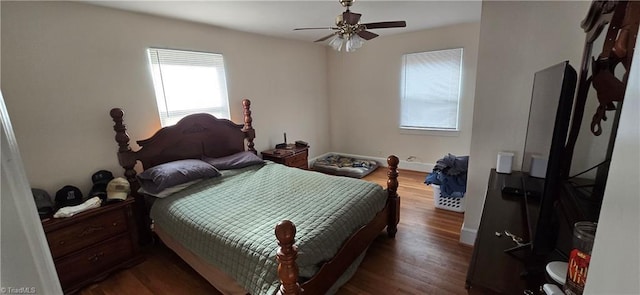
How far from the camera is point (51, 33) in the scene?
6.67 feet

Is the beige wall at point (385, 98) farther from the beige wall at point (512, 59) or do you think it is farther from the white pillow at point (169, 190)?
the white pillow at point (169, 190)

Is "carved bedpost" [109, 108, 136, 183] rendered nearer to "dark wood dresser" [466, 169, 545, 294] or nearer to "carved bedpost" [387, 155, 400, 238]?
"carved bedpost" [387, 155, 400, 238]

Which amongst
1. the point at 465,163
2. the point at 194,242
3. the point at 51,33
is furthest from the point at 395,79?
the point at 51,33

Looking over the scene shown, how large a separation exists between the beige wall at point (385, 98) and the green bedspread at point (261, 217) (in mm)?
2260

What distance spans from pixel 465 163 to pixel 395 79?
194 cm

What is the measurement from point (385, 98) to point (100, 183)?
3916 mm

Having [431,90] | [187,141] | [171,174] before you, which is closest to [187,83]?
[187,141]

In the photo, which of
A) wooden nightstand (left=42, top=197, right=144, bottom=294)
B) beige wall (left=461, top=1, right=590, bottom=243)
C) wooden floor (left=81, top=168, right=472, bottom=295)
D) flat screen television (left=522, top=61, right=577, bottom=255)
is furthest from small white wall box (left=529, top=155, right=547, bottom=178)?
wooden nightstand (left=42, top=197, right=144, bottom=294)

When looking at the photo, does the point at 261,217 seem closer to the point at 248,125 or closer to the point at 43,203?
the point at 43,203

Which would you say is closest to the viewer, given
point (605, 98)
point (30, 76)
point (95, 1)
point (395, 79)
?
point (605, 98)

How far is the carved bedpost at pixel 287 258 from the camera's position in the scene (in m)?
1.28

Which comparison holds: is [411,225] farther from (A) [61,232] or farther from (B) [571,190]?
(A) [61,232]

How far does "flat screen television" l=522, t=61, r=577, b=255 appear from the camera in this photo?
2.63 feet

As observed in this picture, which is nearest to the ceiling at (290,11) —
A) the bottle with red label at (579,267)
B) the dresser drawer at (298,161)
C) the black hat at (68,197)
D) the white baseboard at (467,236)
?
the black hat at (68,197)
